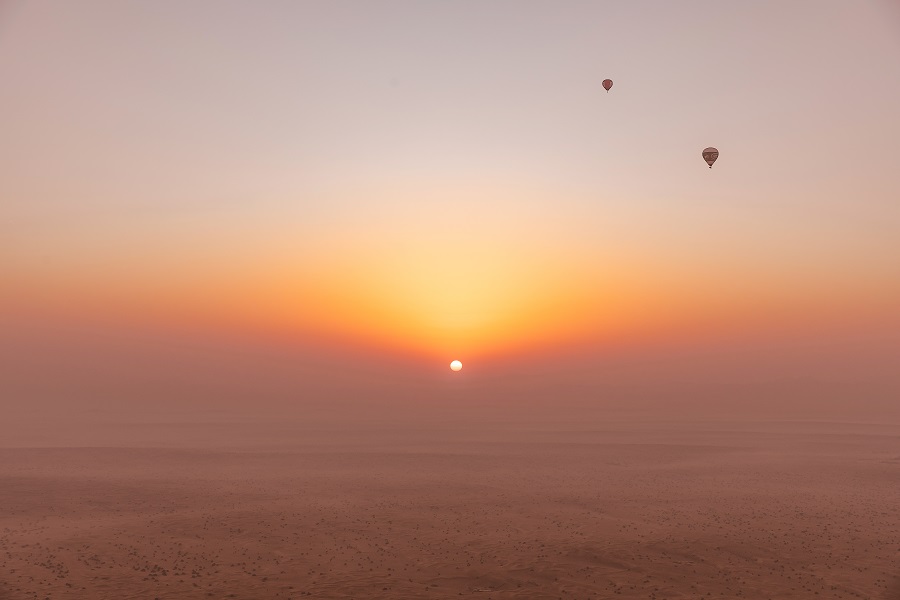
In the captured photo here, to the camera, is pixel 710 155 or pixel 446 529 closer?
pixel 446 529

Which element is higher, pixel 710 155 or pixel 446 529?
pixel 710 155

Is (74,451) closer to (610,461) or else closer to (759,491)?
(610,461)

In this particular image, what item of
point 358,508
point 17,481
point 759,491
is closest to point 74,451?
point 17,481

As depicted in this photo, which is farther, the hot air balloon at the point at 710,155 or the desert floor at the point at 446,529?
the hot air balloon at the point at 710,155

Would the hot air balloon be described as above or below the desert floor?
above
